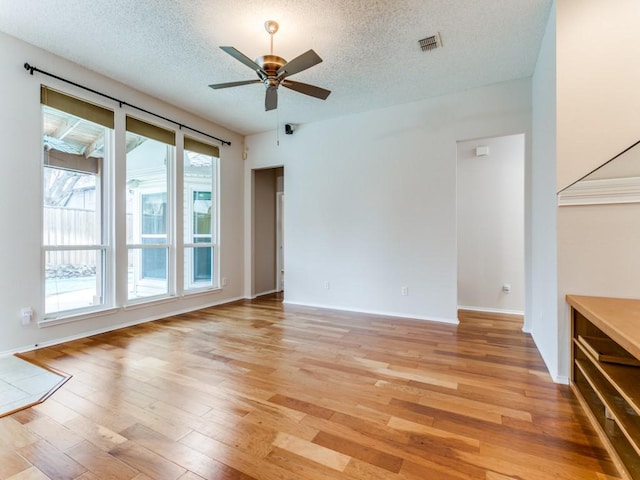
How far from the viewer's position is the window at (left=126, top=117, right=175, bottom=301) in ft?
13.1

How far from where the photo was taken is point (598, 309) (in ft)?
5.84

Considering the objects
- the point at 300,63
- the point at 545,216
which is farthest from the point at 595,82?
the point at 300,63

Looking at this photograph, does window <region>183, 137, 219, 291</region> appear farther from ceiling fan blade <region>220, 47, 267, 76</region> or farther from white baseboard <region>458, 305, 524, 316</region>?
white baseboard <region>458, 305, 524, 316</region>

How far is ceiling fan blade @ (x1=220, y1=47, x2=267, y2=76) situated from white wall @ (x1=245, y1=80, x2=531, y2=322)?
236cm

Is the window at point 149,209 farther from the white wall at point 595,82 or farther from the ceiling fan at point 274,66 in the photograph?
the white wall at point 595,82

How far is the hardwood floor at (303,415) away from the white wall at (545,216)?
0.28m

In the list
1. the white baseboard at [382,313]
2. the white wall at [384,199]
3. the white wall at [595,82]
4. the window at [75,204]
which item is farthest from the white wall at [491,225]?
the window at [75,204]

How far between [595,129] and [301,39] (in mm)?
2501

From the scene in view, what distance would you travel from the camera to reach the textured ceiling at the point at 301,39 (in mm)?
2449

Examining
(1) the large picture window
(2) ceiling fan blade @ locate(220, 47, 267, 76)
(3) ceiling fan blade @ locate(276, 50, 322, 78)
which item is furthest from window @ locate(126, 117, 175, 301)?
(3) ceiling fan blade @ locate(276, 50, 322, 78)

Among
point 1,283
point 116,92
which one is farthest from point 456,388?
point 116,92

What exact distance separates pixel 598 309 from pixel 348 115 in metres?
3.89

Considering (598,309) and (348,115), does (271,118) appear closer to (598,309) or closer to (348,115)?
(348,115)

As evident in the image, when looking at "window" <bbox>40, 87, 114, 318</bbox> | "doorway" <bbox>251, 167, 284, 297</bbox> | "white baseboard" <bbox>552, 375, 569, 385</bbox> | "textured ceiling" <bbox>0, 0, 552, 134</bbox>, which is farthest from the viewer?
"doorway" <bbox>251, 167, 284, 297</bbox>
